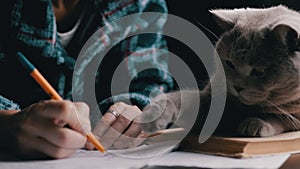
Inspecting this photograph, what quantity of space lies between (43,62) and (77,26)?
127 millimetres

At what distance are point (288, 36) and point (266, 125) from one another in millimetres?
139

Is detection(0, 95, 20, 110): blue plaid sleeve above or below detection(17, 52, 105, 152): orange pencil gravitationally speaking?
below

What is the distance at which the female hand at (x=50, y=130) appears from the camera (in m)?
0.59

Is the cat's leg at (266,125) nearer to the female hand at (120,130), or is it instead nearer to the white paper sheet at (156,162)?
the white paper sheet at (156,162)

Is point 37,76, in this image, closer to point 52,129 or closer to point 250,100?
point 52,129

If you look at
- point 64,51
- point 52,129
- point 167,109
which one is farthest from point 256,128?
point 64,51

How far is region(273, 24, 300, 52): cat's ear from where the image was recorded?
627 mm

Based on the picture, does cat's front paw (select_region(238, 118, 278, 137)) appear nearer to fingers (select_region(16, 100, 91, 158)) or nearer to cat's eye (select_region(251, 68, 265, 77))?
cat's eye (select_region(251, 68, 265, 77))

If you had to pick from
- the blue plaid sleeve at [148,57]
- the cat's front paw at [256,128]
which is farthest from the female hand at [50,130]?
the blue plaid sleeve at [148,57]

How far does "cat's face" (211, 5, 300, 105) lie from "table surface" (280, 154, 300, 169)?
0.33 ft

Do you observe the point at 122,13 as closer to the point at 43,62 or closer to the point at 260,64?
the point at 43,62

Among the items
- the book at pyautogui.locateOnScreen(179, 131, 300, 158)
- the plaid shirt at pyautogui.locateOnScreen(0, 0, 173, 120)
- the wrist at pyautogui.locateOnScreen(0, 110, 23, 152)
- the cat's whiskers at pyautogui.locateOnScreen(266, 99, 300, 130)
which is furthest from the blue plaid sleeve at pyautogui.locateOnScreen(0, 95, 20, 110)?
the cat's whiskers at pyautogui.locateOnScreen(266, 99, 300, 130)

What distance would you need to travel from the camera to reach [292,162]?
60 cm

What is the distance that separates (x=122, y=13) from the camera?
3.60 ft
